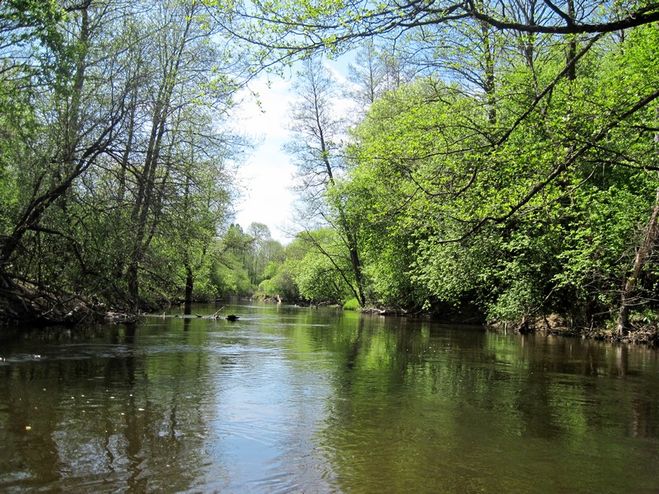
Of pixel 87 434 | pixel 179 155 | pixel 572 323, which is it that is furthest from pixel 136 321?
pixel 572 323

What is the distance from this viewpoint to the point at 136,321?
22000 millimetres

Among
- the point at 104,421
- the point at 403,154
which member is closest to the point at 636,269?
the point at 403,154

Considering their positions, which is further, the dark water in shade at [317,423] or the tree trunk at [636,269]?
the tree trunk at [636,269]

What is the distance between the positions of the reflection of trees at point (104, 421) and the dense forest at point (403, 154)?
4752 millimetres

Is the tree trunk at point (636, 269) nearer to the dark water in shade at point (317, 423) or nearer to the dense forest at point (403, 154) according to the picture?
the dense forest at point (403, 154)

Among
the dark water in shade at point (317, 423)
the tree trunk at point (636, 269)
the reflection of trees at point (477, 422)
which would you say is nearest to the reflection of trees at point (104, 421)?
the dark water in shade at point (317, 423)

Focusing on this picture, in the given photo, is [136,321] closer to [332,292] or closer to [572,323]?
[572,323]

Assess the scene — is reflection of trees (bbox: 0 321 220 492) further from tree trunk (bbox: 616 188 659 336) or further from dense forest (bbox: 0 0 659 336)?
tree trunk (bbox: 616 188 659 336)

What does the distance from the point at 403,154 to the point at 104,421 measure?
27.5ft

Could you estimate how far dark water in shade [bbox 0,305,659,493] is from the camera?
5.49 meters

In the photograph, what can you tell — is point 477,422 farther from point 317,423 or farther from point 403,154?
point 403,154

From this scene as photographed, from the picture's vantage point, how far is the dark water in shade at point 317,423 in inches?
216

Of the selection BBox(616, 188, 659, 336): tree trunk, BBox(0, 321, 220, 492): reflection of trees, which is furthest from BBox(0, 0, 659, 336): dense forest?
BBox(0, 321, 220, 492): reflection of trees

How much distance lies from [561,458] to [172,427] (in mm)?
4643
